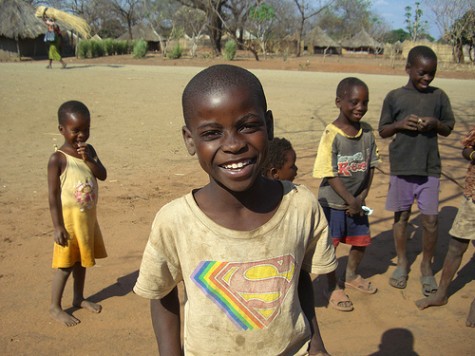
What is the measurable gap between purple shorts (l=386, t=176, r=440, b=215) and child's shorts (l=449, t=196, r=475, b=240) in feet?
1.20

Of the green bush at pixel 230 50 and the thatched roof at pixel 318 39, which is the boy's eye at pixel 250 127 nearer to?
the green bush at pixel 230 50

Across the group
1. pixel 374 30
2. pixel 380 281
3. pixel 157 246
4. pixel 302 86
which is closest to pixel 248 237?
pixel 157 246

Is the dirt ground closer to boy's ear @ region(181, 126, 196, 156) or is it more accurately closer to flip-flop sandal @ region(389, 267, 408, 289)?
flip-flop sandal @ region(389, 267, 408, 289)

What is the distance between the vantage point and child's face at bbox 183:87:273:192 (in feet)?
4.50

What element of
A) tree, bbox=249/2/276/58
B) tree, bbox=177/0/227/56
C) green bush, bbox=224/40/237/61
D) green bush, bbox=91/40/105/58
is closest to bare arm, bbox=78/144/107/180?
green bush, bbox=224/40/237/61

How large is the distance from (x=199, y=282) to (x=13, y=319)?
2192 millimetres

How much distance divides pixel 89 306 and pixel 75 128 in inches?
48.9

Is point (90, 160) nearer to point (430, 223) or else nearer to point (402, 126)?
point (402, 126)

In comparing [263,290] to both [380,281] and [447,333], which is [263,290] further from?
[380,281]

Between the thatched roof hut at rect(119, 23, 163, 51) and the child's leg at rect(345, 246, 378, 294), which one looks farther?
the thatched roof hut at rect(119, 23, 163, 51)

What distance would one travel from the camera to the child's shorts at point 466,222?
124 inches

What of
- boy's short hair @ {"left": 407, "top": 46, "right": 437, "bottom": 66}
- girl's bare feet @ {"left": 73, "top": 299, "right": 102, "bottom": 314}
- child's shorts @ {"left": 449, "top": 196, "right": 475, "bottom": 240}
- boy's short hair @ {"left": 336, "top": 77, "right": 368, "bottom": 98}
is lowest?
girl's bare feet @ {"left": 73, "top": 299, "right": 102, "bottom": 314}

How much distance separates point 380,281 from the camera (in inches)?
146

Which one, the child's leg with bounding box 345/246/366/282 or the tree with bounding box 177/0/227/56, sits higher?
the tree with bounding box 177/0/227/56
